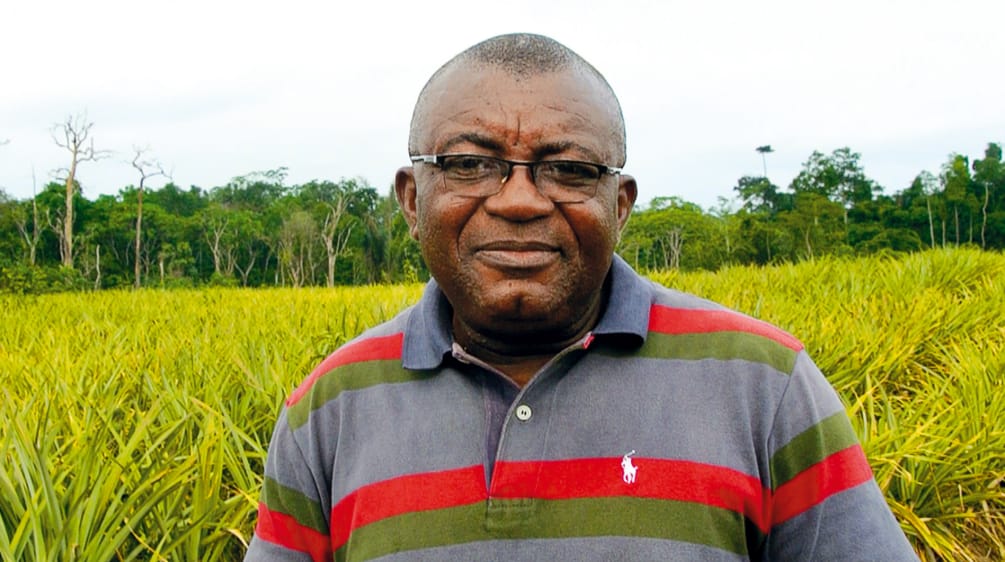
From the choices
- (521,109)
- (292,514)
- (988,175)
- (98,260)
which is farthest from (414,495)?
(988,175)

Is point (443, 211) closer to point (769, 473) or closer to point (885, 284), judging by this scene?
point (769, 473)

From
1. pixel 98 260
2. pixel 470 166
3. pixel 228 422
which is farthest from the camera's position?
pixel 98 260

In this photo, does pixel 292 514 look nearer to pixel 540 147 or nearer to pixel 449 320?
pixel 449 320

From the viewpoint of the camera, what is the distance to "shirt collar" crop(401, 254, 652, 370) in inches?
46.4

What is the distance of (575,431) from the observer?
1.14m

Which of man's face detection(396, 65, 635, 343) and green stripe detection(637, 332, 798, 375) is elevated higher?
man's face detection(396, 65, 635, 343)

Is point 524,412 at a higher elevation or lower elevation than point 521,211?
lower

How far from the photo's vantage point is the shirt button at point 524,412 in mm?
1142

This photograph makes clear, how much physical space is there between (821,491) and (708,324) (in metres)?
0.26

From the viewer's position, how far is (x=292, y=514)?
1229mm

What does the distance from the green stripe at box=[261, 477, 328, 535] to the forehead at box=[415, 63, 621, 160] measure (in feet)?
1.70

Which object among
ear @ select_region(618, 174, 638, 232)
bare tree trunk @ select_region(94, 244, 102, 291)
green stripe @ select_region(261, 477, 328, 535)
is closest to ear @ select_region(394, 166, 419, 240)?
ear @ select_region(618, 174, 638, 232)

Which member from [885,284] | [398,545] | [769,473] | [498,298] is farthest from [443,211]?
[885,284]

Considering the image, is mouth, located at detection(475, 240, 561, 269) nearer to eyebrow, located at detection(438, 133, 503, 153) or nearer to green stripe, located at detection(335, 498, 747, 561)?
eyebrow, located at detection(438, 133, 503, 153)
